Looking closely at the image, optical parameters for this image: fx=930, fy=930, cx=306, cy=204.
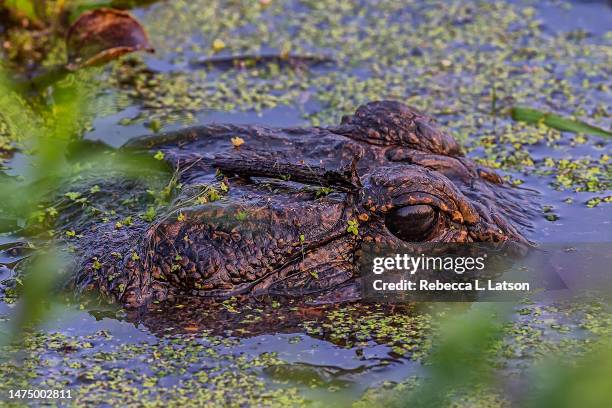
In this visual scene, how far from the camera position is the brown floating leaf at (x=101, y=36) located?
7371 mm

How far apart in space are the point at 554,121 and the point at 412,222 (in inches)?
115

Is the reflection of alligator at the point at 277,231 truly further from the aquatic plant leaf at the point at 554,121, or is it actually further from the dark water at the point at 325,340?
the aquatic plant leaf at the point at 554,121

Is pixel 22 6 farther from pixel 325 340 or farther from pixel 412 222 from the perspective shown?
pixel 325 340

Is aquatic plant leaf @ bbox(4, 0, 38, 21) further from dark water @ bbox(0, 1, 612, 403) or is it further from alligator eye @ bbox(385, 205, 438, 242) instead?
alligator eye @ bbox(385, 205, 438, 242)

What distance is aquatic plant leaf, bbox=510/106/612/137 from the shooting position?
22.5 feet

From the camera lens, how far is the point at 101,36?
7.44m

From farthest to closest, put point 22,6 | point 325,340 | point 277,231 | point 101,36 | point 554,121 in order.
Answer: point 22,6 → point 101,36 → point 554,121 → point 277,231 → point 325,340

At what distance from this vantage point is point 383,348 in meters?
4.12

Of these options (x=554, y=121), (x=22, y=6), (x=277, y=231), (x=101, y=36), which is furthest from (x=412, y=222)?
(x=22, y=6)

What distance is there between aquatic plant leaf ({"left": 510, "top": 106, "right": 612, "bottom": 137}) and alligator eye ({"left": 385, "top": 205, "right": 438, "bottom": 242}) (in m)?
2.75

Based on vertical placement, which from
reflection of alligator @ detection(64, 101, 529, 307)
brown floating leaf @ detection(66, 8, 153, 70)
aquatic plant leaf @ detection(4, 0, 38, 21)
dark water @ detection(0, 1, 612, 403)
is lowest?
dark water @ detection(0, 1, 612, 403)

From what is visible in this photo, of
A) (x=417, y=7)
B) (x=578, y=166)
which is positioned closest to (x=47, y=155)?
(x=578, y=166)

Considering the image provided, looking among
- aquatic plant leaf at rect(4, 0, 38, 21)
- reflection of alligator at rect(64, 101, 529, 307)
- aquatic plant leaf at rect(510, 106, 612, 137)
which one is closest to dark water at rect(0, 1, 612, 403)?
reflection of alligator at rect(64, 101, 529, 307)

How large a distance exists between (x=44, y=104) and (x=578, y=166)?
4.04 m
